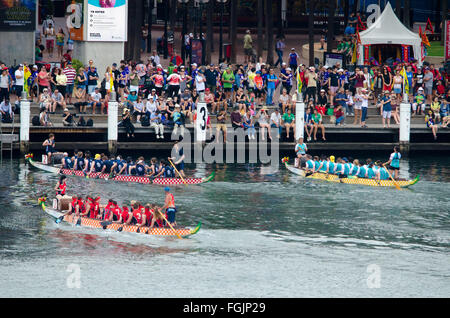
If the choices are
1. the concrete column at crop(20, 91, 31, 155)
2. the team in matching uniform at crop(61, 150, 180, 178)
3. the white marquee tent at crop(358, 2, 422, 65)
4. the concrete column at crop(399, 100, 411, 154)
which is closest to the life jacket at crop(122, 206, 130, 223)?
the team in matching uniform at crop(61, 150, 180, 178)

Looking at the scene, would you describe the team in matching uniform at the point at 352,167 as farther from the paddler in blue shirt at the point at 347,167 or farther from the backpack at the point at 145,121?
the backpack at the point at 145,121

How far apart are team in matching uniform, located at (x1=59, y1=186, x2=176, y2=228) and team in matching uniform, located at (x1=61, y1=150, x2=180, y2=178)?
627cm

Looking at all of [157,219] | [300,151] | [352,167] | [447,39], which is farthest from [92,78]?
[447,39]

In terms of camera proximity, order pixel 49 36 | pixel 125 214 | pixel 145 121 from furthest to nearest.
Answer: pixel 49 36 < pixel 145 121 < pixel 125 214

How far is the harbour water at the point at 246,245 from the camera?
98.2ft

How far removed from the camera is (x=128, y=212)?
34.8 m

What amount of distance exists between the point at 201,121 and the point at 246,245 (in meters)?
13.7

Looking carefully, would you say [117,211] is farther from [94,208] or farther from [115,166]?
[115,166]

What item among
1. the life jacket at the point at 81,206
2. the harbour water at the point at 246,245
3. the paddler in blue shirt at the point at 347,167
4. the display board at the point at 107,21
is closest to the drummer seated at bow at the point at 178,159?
the harbour water at the point at 246,245

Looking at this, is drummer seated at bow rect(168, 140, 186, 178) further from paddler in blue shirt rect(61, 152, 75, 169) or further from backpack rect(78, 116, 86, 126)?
backpack rect(78, 116, 86, 126)

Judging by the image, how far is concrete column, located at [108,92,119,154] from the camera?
45719 millimetres

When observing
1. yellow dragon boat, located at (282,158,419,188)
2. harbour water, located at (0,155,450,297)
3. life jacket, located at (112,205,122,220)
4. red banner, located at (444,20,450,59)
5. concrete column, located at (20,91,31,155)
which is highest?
red banner, located at (444,20,450,59)

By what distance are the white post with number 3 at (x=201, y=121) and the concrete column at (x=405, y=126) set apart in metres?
9.34
